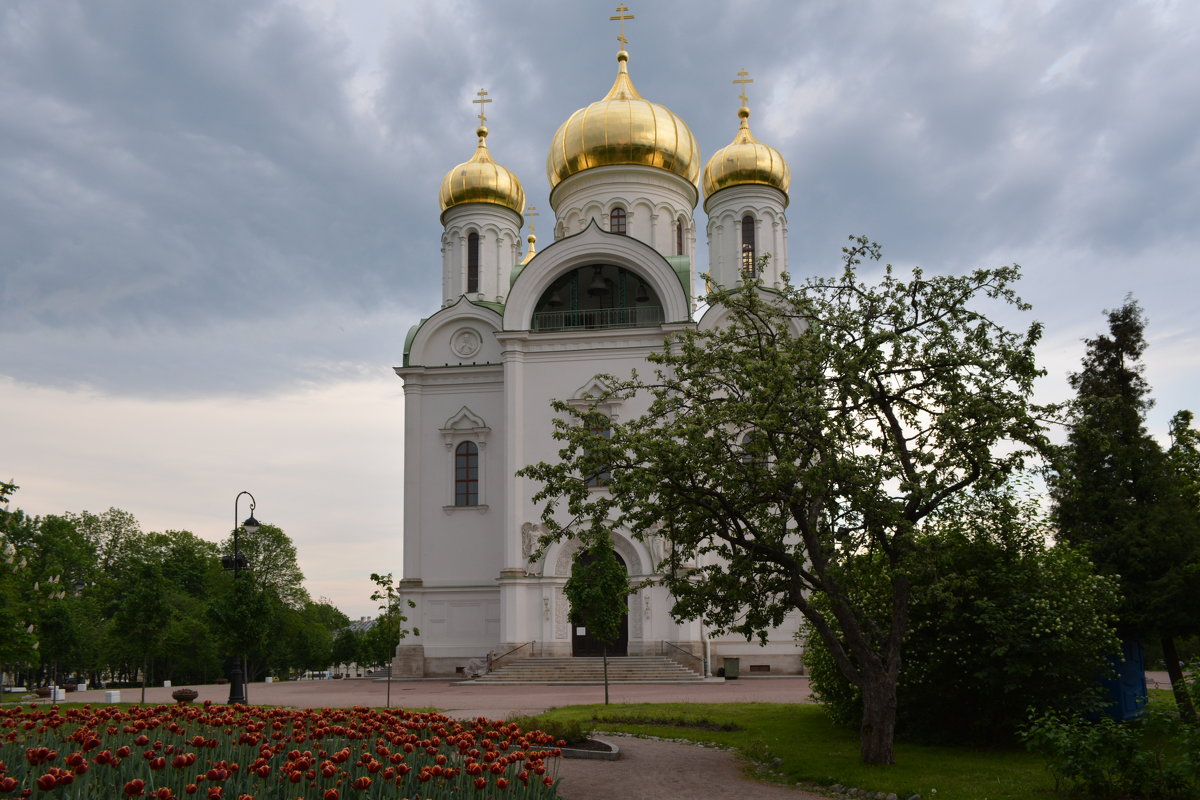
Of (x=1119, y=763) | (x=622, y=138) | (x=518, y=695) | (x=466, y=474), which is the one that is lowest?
(x=518, y=695)

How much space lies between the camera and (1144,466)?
47.9 ft

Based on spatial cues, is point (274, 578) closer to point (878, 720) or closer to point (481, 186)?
point (481, 186)

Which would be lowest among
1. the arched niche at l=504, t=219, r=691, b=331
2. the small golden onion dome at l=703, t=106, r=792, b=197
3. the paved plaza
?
the paved plaza

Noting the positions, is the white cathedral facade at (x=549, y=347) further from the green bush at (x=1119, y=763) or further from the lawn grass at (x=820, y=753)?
the green bush at (x=1119, y=763)

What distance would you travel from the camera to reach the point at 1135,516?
46.8ft

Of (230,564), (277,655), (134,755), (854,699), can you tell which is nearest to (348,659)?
(277,655)

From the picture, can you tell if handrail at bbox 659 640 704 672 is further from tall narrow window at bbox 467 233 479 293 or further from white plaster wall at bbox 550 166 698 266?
tall narrow window at bbox 467 233 479 293

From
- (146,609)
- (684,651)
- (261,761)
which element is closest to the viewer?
(261,761)

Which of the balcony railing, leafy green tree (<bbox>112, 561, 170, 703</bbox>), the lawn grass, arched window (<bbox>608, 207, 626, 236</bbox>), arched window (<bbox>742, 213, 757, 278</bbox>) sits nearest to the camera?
the lawn grass

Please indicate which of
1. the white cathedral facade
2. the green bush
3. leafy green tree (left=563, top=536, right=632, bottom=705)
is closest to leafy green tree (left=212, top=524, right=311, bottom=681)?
the white cathedral facade

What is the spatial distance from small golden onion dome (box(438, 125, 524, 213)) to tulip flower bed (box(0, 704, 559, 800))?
2932 cm

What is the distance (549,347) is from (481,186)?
8.64 metres

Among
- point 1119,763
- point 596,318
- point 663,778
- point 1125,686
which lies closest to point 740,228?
point 596,318

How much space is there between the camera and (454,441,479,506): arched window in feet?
107
